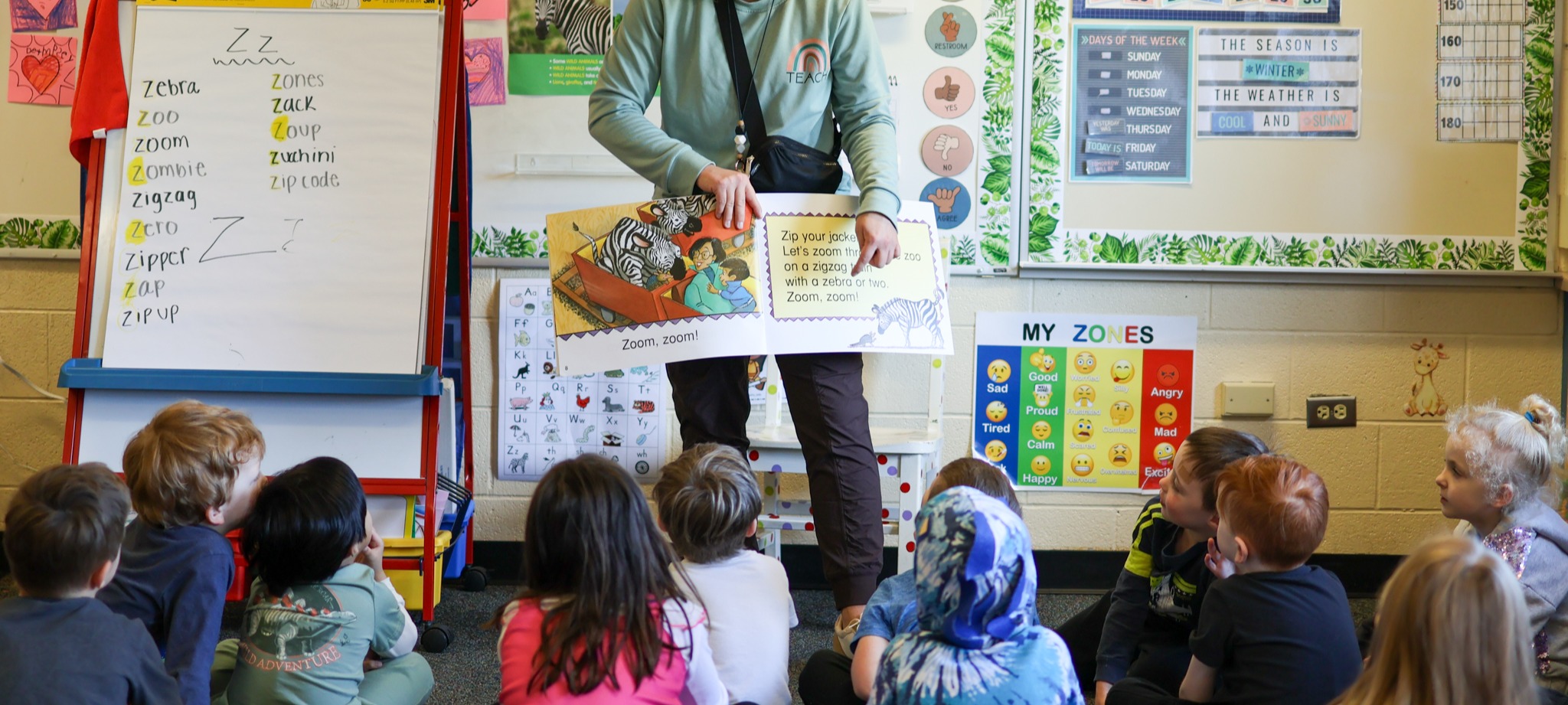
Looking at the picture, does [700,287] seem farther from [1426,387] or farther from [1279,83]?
[1426,387]

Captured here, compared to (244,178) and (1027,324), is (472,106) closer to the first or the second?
(244,178)

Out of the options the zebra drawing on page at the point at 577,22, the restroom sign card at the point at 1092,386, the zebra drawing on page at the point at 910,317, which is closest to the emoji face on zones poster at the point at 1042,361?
the restroom sign card at the point at 1092,386

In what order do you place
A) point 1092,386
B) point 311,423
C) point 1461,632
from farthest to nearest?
point 1092,386, point 311,423, point 1461,632

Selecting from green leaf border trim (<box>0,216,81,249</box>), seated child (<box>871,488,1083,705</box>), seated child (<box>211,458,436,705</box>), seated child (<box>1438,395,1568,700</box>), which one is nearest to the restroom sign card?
seated child (<box>1438,395,1568,700</box>)

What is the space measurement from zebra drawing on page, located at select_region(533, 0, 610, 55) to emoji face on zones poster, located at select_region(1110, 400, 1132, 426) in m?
1.55

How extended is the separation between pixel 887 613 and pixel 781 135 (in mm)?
959

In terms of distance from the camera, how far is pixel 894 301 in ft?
7.22

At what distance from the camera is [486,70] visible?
9.51 feet

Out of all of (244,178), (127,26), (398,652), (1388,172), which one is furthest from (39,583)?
(1388,172)

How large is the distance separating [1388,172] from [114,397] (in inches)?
115

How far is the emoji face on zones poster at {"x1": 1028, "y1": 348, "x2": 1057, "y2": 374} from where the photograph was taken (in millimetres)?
2984

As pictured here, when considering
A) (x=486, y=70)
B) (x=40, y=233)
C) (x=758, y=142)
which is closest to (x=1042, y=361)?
(x=758, y=142)

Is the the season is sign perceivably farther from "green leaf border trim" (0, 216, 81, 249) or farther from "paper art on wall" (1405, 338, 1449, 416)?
"green leaf border trim" (0, 216, 81, 249)

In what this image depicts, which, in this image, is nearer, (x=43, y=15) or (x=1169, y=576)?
(x=1169, y=576)
